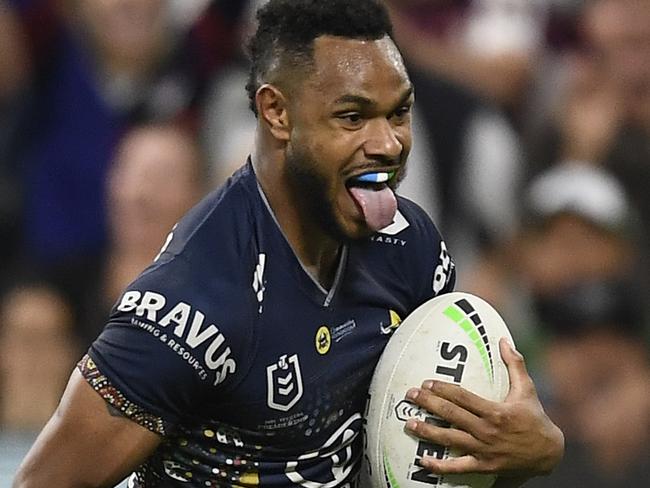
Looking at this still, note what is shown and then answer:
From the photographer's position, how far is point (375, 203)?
268 cm

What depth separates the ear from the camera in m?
2.70

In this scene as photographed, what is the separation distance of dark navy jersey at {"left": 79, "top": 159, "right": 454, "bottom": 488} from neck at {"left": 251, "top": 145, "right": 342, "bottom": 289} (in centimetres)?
2

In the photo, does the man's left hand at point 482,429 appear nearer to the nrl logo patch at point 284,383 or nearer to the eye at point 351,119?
the nrl logo patch at point 284,383

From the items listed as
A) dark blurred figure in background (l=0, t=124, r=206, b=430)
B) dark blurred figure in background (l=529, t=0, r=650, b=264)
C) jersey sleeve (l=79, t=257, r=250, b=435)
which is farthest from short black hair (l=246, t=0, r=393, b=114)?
dark blurred figure in background (l=529, t=0, r=650, b=264)

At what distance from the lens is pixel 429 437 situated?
275 centimetres

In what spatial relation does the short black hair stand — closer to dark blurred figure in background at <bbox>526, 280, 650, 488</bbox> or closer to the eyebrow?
the eyebrow

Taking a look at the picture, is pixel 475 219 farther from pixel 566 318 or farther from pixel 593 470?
pixel 593 470

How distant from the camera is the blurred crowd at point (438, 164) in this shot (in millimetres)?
4859

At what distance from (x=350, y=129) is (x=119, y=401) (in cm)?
62

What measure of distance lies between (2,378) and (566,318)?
1881 mm

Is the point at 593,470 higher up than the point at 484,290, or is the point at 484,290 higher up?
the point at 484,290

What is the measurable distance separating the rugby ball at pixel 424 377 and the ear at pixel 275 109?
1.53ft

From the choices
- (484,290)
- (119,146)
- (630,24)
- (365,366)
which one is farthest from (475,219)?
(365,366)

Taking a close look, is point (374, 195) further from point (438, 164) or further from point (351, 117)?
point (438, 164)
